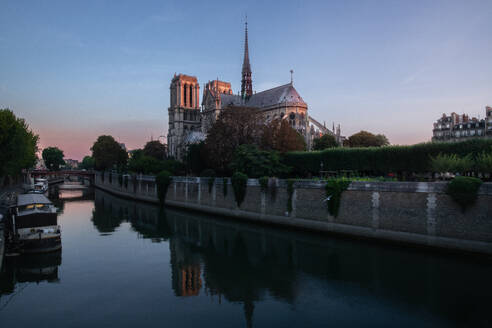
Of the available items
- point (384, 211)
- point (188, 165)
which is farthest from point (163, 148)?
point (384, 211)

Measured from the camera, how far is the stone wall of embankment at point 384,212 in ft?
55.1

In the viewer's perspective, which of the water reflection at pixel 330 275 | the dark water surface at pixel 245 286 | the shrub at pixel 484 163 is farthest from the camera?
the shrub at pixel 484 163

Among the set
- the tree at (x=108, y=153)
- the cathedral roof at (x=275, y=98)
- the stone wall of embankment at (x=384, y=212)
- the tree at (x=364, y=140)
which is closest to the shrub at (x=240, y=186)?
the stone wall of embankment at (x=384, y=212)

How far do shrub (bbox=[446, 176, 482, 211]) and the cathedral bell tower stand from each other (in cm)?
7575

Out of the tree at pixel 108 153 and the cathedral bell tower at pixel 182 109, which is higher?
the cathedral bell tower at pixel 182 109

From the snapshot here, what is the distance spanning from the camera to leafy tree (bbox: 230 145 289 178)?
3136 centimetres

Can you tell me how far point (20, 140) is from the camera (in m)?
37.3

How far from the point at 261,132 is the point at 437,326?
28849 mm

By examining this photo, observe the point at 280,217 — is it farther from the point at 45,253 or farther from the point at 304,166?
the point at 45,253

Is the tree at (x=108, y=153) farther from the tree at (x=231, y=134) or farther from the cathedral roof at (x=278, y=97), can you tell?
the tree at (x=231, y=134)

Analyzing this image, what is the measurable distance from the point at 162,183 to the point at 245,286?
30707 millimetres

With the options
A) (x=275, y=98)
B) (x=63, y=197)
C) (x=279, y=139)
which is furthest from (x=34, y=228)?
(x=275, y=98)

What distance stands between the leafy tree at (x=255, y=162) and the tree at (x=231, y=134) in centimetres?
400

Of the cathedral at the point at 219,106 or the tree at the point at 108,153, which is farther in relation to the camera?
the tree at the point at 108,153
